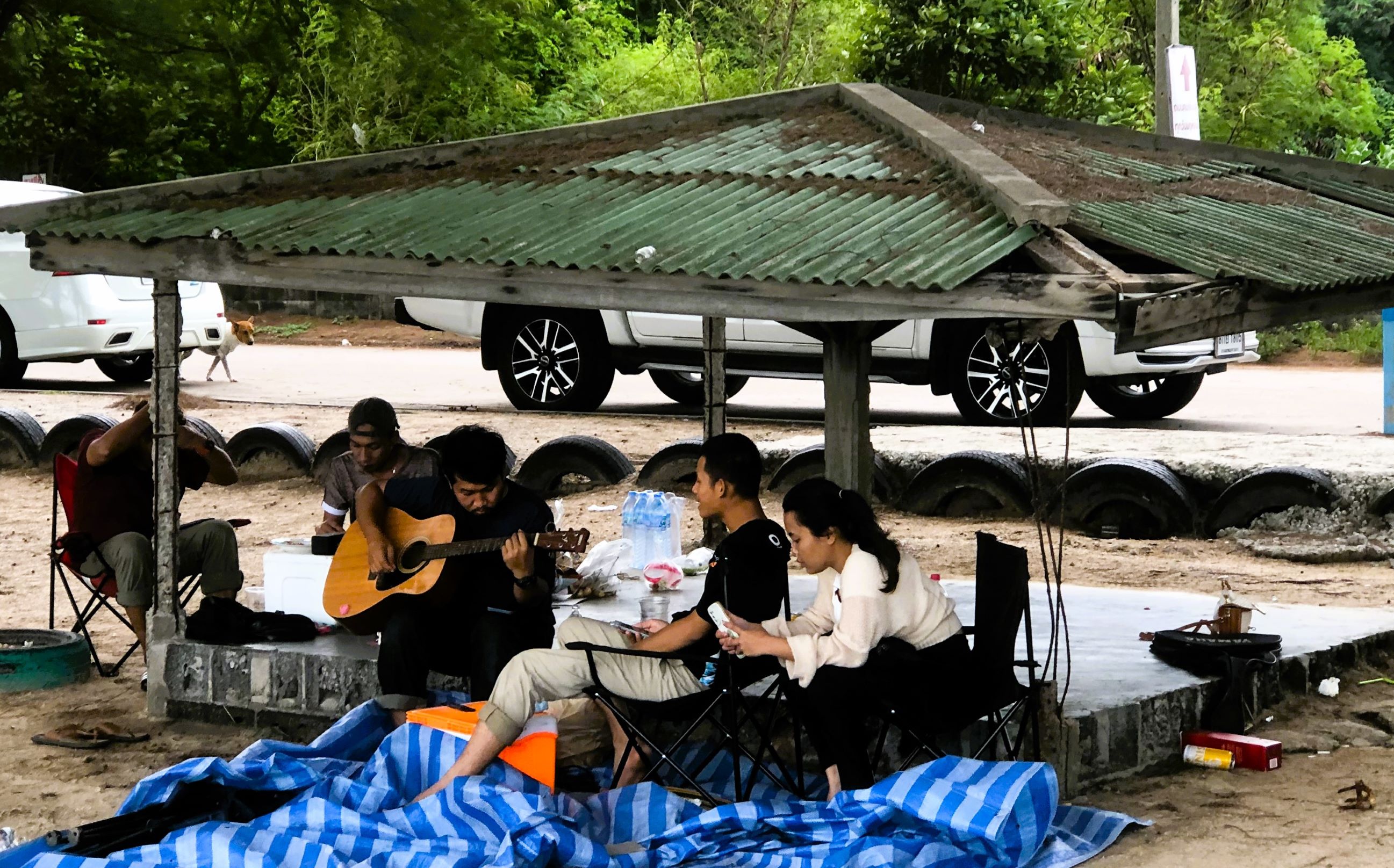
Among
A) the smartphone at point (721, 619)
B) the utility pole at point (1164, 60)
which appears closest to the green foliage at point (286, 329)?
the utility pole at point (1164, 60)

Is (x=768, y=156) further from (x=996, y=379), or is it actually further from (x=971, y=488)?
(x=996, y=379)

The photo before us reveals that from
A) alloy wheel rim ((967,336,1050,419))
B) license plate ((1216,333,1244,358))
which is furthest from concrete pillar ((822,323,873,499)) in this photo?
license plate ((1216,333,1244,358))

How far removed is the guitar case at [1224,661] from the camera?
246 inches

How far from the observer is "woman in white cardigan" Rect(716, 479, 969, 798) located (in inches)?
200

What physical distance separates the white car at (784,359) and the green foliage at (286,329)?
10.0 meters

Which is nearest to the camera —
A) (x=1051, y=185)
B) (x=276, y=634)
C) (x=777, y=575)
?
(x=777, y=575)

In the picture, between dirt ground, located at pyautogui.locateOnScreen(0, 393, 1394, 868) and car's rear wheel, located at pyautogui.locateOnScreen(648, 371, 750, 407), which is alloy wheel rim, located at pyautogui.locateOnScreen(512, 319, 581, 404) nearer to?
car's rear wheel, located at pyautogui.locateOnScreen(648, 371, 750, 407)

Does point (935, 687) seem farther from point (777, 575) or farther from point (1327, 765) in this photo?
point (1327, 765)

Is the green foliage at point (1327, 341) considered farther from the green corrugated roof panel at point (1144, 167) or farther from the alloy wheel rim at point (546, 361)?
the green corrugated roof panel at point (1144, 167)

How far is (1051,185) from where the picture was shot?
5824mm

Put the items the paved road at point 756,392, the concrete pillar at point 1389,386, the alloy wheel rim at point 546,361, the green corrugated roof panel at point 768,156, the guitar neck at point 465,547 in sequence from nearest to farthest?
the guitar neck at point 465,547 < the green corrugated roof panel at point 768,156 < the concrete pillar at point 1389,386 < the paved road at point 756,392 < the alloy wheel rim at point 546,361

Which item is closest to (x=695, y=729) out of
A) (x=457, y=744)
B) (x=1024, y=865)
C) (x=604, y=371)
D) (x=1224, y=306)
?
(x=457, y=744)

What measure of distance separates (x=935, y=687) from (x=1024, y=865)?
58cm

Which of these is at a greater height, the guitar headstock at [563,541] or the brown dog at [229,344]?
the brown dog at [229,344]
